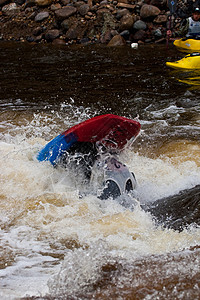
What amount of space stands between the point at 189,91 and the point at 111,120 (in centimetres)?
438

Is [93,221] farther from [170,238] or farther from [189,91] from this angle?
[189,91]

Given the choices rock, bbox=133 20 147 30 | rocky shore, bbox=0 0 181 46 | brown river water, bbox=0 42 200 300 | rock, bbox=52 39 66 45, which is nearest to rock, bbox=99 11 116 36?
rocky shore, bbox=0 0 181 46

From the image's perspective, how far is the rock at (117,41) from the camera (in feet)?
38.3

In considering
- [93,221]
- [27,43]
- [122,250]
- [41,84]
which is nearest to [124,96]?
[41,84]

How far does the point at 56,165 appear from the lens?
3.08m

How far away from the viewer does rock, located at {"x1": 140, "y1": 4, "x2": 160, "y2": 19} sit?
1247 cm

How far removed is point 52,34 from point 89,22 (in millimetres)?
1429

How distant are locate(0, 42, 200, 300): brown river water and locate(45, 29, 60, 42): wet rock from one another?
5.98 m

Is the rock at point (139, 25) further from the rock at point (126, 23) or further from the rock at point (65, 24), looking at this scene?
the rock at point (65, 24)

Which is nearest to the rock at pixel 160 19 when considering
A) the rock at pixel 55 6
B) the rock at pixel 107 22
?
the rock at pixel 107 22

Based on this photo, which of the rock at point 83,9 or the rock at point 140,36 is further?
the rock at point 83,9

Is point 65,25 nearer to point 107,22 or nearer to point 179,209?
point 107,22

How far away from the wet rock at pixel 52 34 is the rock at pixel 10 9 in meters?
2.94

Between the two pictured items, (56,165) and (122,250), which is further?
(56,165)
